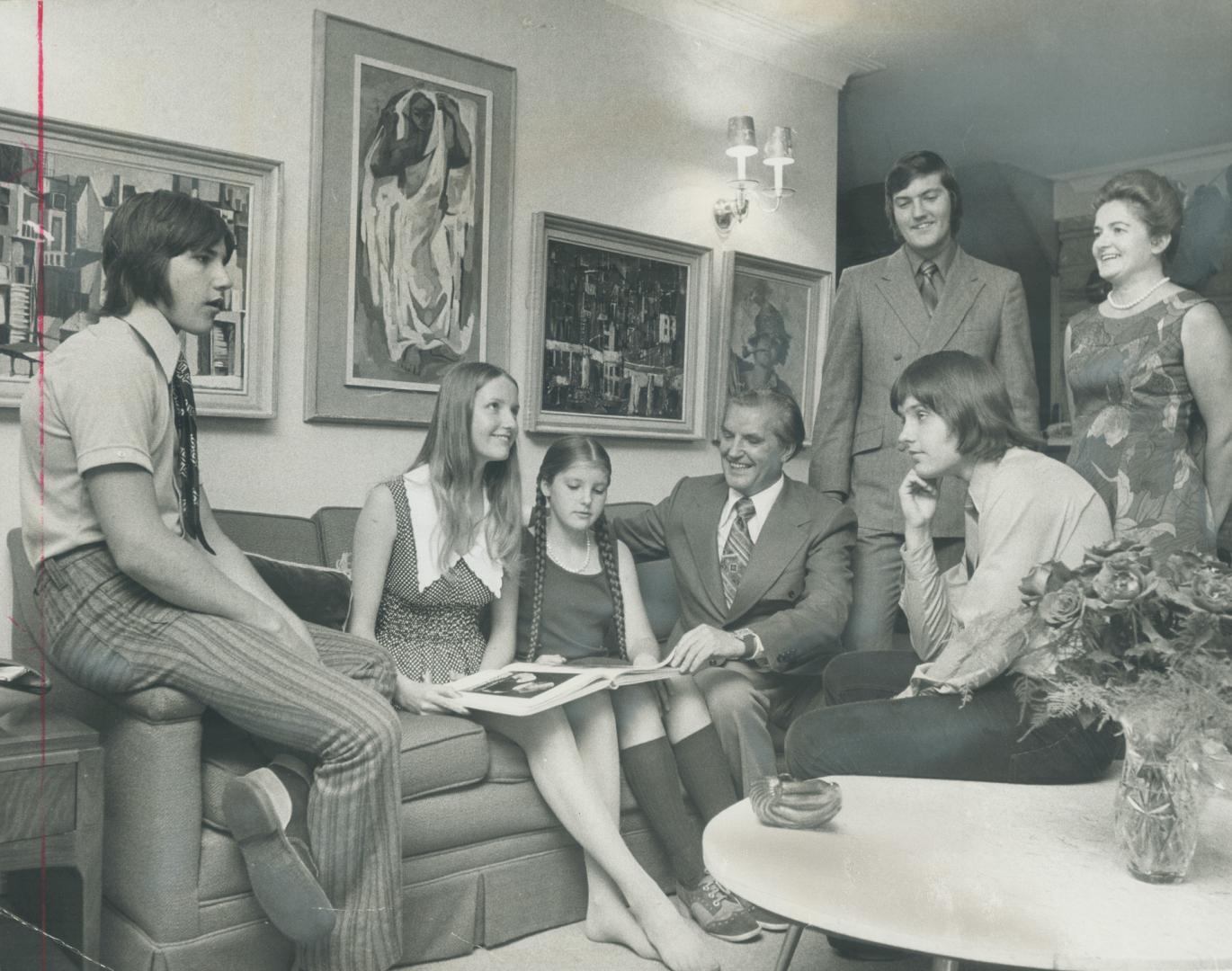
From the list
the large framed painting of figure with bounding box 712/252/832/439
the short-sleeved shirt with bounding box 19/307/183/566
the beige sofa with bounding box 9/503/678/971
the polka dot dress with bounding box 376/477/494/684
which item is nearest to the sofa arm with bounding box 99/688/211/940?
the beige sofa with bounding box 9/503/678/971

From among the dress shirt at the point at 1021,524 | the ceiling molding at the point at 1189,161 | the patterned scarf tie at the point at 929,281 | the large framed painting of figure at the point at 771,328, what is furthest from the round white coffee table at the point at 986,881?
the large framed painting of figure at the point at 771,328

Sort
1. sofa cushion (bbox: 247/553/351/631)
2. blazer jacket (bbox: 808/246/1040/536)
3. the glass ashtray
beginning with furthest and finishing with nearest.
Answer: blazer jacket (bbox: 808/246/1040/536), sofa cushion (bbox: 247/553/351/631), the glass ashtray

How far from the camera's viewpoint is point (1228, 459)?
2.36 m

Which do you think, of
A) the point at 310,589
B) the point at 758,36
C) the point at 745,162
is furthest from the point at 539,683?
the point at 758,36

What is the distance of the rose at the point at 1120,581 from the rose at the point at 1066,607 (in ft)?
0.08

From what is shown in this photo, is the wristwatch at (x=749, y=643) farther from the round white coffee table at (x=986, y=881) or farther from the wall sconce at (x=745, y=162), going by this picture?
the wall sconce at (x=745, y=162)

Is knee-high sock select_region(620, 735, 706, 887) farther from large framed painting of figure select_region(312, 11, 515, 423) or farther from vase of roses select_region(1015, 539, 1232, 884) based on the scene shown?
large framed painting of figure select_region(312, 11, 515, 423)

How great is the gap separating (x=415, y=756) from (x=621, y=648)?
0.66 meters

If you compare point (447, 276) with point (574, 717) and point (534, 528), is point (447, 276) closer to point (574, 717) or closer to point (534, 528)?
point (534, 528)

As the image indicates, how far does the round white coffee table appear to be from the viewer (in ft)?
3.97

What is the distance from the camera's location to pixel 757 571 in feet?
8.48

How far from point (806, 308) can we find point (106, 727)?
287cm

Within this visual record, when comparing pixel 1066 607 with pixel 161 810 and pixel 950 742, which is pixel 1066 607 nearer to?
pixel 950 742

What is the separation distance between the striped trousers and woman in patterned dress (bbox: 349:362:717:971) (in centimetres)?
37
